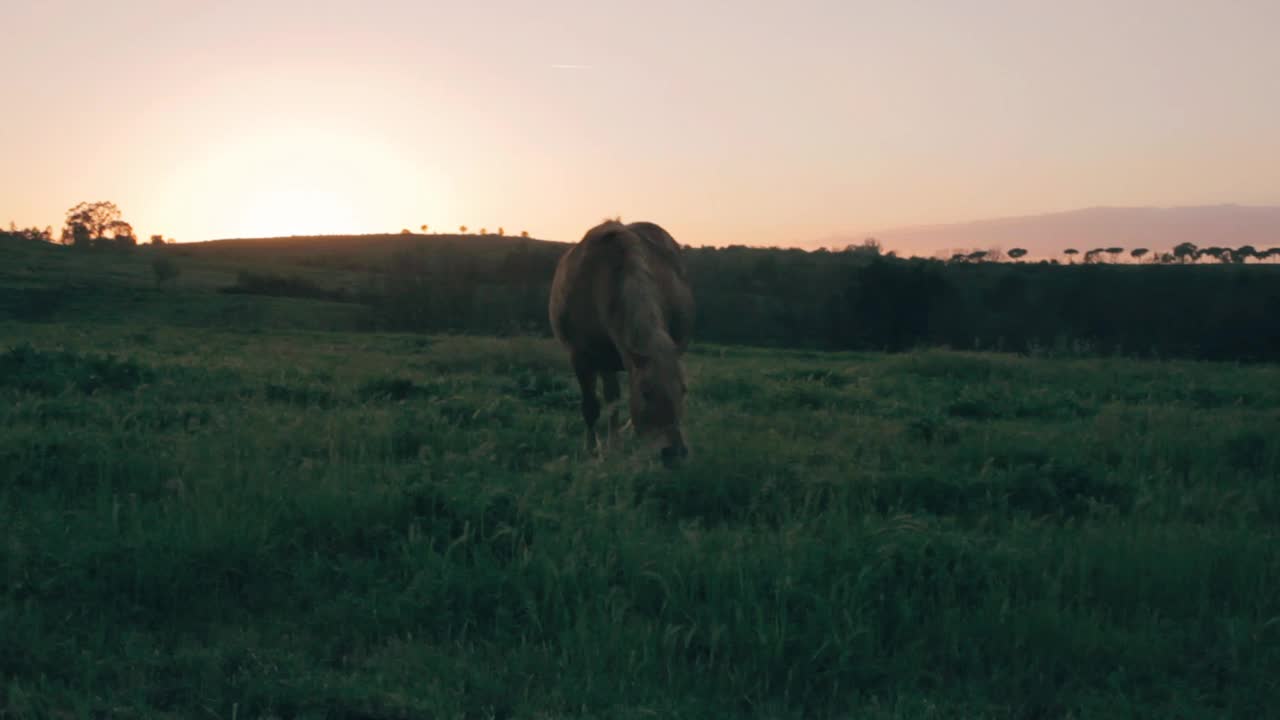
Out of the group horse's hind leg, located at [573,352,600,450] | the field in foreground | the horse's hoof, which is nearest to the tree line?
horse's hind leg, located at [573,352,600,450]

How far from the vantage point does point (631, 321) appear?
Answer: 21.0 ft

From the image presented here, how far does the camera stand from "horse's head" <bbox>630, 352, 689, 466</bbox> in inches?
226

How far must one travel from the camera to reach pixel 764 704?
299 centimetres

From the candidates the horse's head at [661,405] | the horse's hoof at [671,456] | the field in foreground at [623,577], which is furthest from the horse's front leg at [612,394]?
the horse's hoof at [671,456]

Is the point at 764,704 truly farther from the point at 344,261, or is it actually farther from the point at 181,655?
the point at 344,261

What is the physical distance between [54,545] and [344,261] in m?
105

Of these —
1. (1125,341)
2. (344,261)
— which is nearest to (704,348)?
(1125,341)

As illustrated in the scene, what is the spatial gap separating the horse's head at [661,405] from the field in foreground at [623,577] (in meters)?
0.22

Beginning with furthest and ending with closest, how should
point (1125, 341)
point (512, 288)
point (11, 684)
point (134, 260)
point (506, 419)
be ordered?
point (134, 260)
point (512, 288)
point (1125, 341)
point (506, 419)
point (11, 684)

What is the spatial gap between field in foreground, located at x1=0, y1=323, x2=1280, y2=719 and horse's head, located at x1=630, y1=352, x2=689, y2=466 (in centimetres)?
22

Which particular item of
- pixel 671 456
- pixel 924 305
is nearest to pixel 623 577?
pixel 671 456

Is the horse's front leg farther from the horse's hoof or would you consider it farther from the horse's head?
the horse's hoof

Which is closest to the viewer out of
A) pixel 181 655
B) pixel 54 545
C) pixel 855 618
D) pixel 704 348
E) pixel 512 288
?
pixel 181 655

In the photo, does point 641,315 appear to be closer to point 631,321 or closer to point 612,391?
point 631,321
